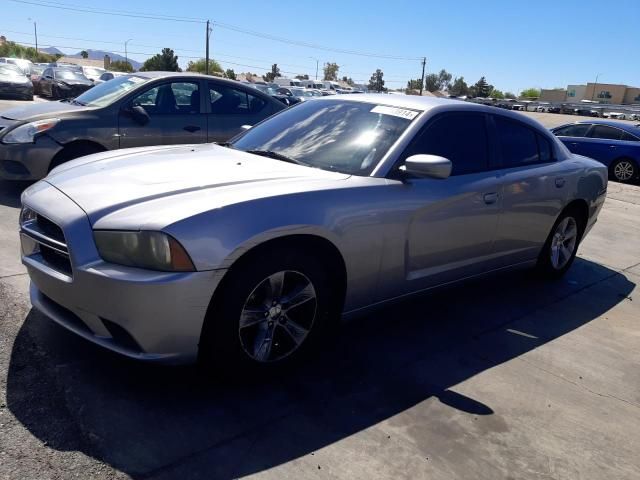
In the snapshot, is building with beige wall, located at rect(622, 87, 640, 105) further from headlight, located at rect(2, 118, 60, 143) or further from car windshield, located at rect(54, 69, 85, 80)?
headlight, located at rect(2, 118, 60, 143)

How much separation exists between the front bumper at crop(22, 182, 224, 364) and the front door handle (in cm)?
223

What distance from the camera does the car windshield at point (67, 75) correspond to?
24469mm

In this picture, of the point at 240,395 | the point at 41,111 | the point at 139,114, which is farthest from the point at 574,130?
the point at 240,395

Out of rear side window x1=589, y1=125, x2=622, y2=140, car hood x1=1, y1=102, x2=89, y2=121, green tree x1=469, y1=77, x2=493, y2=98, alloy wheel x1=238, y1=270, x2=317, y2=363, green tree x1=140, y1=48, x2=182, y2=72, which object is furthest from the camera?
green tree x1=469, y1=77, x2=493, y2=98

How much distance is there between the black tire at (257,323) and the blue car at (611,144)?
12881mm

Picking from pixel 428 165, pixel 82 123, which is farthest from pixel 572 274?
pixel 82 123

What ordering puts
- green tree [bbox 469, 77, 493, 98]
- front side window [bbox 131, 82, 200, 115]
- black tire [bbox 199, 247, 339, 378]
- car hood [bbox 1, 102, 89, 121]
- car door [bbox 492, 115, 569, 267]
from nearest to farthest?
black tire [bbox 199, 247, 339, 378]
car door [bbox 492, 115, 569, 267]
car hood [bbox 1, 102, 89, 121]
front side window [bbox 131, 82, 200, 115]
green tree [bbox 469, 77, 493, 98]

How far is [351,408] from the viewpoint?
2982 millimetres

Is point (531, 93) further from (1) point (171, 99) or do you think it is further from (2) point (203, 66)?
(1) point (171, 99)

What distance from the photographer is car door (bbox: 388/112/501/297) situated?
3.66 metres

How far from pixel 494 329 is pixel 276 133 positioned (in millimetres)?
2169

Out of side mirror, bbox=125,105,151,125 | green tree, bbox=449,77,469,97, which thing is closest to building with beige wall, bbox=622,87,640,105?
green tree, bbox=449,77,469,97

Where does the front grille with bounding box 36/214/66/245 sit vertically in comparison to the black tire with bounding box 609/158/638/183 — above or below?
above

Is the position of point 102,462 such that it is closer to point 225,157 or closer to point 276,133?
point 225,157
